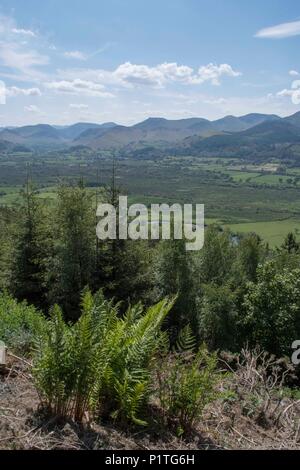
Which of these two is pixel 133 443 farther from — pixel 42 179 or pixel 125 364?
pixel 42 179

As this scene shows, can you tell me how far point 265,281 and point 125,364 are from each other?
20561mm

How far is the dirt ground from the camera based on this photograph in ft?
14.4

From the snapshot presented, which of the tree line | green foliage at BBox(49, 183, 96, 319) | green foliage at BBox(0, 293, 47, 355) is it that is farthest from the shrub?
green foliage at BBox(49, 183, 96, 319)

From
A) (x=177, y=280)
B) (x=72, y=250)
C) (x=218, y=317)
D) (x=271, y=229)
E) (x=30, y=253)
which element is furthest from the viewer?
(x=271, y=229)

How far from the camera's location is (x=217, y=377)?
5.18 meters

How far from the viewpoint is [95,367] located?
186 inches

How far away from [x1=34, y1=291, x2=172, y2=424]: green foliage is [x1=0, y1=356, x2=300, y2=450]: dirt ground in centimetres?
19

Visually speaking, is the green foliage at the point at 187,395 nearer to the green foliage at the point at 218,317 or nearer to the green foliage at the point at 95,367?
the green foliage at the point at 95,367

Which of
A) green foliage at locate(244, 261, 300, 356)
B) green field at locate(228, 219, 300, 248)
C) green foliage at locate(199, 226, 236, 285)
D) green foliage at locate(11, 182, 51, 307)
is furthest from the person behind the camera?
green field at locate(228, 219, 300, 248)

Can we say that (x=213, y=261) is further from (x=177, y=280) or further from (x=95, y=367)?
(x=95, y=367)

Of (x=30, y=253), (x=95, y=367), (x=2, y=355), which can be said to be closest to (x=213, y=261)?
(x=30, y=253)

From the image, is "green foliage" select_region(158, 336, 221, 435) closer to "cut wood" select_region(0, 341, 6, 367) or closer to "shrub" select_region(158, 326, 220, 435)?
"shrub" select_region(158, 326, 220, 435)

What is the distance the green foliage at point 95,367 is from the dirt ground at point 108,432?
192 millimetres

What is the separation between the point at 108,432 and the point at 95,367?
68cm
